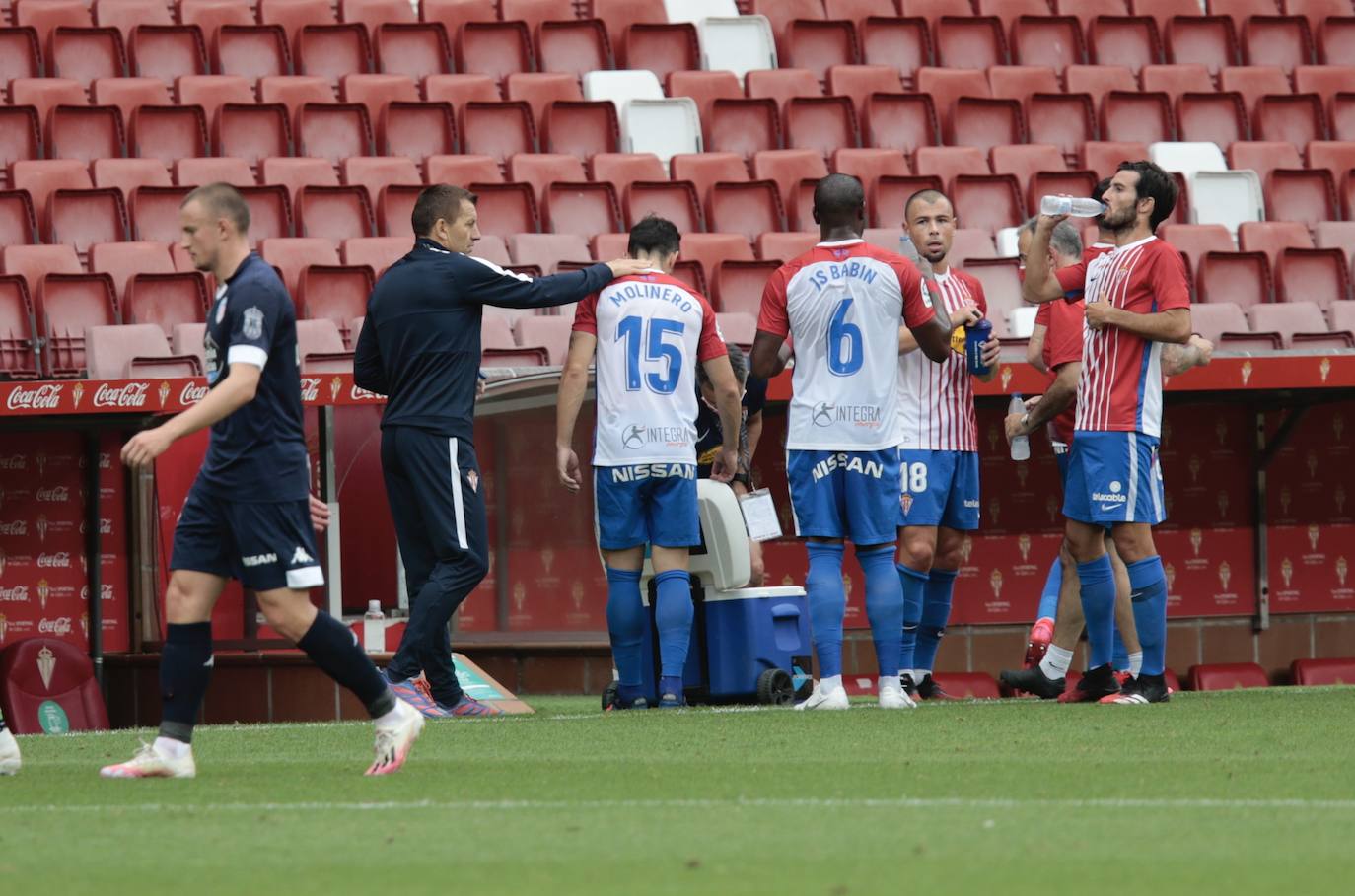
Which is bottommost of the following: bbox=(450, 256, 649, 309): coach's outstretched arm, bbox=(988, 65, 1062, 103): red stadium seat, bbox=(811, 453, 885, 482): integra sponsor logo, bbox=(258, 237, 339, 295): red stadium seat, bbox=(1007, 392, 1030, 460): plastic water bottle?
bbox=(811, 453, 885, 482): integra sponsor logo

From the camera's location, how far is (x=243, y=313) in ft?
18.2

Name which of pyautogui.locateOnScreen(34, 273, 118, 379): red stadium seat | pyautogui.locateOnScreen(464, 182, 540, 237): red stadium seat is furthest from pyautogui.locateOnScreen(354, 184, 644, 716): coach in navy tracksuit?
pyautogui.locateOnScreen(464, 182, 540, 237): red stadium seat

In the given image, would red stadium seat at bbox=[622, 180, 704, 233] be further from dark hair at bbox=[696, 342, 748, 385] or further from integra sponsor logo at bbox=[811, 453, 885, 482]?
integra sponsor logo at bbox=[811, 453, 885, 482]

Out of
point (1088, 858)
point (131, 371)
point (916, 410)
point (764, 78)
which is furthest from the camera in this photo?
A: point (764, 78)

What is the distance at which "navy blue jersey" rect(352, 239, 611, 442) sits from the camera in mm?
7758

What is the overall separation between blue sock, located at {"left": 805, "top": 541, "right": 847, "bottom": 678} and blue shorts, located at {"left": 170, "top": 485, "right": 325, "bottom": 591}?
266cm

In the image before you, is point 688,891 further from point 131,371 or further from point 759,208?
point 759,208

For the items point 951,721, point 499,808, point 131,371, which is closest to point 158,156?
point 131,371

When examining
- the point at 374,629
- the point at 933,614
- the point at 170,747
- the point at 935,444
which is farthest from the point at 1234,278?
the point at 170,747

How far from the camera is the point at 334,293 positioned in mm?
12547

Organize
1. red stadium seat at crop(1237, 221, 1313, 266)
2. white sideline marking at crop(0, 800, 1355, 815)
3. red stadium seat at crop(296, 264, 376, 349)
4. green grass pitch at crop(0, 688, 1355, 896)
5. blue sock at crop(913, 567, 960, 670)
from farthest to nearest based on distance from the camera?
red stadium seat at crop(1237, 221, 1313, 266)
red stadium seat at crop(296, 264, 376, 349)
blue sock at crop(913, 567, 960, 670)
white sideline marking at crop(0, 800, 1355, 815)
green grass pitch at crop(0, 688, 1355, 896)

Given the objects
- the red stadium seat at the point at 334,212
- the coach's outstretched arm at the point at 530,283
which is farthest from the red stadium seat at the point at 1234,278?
the coach's outstretched arm at the point at 530,283

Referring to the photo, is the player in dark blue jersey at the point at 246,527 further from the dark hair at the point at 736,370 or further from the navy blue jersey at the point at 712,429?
the navy blue jersey at the point at 712,429

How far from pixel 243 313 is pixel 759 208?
9.24 meters
